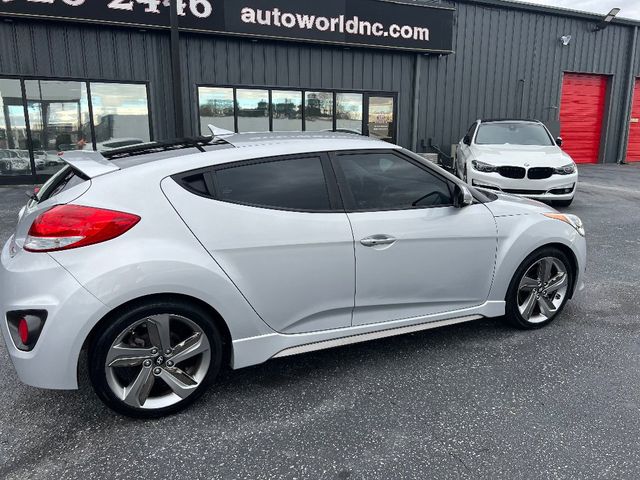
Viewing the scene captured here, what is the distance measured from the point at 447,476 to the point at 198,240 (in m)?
1.66

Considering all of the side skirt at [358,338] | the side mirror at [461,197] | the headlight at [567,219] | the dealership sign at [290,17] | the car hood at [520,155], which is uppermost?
the dealership sign at [290,17]

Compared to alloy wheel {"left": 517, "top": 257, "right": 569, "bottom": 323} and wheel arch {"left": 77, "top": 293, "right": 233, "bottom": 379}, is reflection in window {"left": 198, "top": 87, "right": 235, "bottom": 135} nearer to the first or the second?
alloy wheel {"left": 517, "top": 257, "right": 569, "bottom": 323}

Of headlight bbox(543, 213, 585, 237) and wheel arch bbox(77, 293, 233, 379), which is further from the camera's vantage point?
headlight bbox(543, 213, 585, 237)

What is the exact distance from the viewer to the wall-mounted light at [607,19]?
16.5 m

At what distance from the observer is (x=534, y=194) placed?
8555mm

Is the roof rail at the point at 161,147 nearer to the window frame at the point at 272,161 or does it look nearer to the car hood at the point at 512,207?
the window frame at the point at 272,161

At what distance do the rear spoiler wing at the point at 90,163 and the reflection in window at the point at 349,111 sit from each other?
448 inches

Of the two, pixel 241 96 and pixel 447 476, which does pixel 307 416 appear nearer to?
pixel 447 476

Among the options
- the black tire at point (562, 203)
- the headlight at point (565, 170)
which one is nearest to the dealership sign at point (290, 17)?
the black tire at point (562, 203)

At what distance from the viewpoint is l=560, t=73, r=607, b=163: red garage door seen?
17484 mm

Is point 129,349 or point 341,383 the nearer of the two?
point 129,349

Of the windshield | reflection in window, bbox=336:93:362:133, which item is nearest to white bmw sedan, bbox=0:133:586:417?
the windshield

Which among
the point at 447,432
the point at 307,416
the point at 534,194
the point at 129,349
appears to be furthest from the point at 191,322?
the point at 534,194

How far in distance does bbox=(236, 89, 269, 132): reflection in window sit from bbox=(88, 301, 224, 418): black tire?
1073 cm
